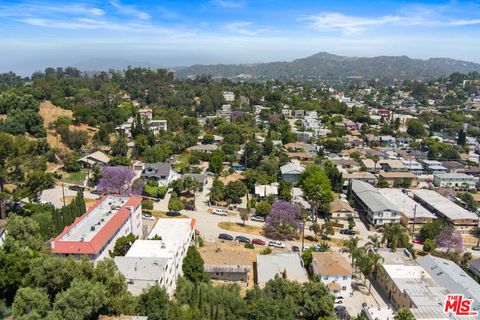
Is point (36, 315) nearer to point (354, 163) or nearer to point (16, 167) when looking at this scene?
point (16, 167)

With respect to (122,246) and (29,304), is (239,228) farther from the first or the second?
(29,304)

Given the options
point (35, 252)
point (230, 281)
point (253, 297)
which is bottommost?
A: point (230, 281)

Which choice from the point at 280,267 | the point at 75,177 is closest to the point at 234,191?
the point at 280,267

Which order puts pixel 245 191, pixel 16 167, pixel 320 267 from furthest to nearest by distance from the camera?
1. pixel 245 191
2. pixel 16 167
3. pixel 320 267

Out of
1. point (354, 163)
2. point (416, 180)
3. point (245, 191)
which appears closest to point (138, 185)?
point (245, 191)

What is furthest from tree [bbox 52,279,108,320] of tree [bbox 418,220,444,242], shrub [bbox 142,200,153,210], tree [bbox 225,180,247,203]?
tree [bbox 418,220,444,242]

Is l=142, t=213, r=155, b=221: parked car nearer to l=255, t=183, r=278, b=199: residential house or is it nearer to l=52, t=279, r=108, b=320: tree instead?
l=255, t=183, r=278, b=199: residential house

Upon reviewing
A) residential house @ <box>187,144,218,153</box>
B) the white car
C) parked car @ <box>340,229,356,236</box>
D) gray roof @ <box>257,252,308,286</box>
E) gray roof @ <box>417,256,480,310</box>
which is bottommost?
parked car @ <box>340,229,356,236</box>

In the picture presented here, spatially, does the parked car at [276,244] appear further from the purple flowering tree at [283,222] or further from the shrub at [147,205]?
the shrub at [147,205]
